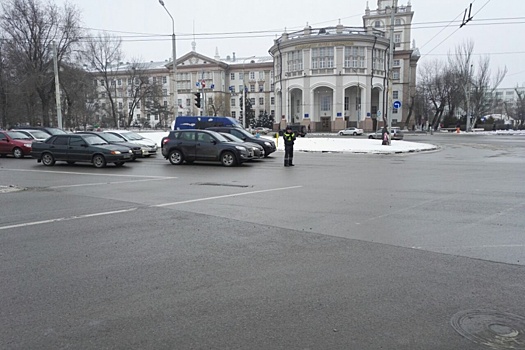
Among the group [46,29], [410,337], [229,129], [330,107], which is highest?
[46,29]

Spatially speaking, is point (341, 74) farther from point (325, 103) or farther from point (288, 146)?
point (288, 146)

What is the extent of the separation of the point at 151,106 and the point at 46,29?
4884cm

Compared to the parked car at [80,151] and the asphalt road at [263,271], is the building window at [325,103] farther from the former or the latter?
the asphalt road at [263,271]

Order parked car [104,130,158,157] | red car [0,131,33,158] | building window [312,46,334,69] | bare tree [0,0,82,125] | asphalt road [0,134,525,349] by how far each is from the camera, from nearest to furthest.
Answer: asphalt road [0,134,525,349] → red car [0,131,33,158] → parked car [104,130,158,157] → bare tree [0,0,82,125] → building window [312,46,334,69]

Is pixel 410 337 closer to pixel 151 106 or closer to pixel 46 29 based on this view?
pixel 46 29

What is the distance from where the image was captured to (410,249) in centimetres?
588

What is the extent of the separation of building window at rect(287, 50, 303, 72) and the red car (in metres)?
60.0

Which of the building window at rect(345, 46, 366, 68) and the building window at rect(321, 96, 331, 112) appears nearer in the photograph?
the building window at rect(345, 46, 366, 68)

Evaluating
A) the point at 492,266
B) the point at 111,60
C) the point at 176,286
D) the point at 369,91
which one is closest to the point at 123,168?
the point at 176,286

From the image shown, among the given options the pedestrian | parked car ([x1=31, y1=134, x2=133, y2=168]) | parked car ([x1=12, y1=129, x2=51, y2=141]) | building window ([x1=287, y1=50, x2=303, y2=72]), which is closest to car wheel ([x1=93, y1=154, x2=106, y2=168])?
parked car ([x1=31, y1=134, x2=133, y2=168])

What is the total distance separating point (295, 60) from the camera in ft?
254

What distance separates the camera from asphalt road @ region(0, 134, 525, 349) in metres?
3.53

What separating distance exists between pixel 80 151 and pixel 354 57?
65.2 meters

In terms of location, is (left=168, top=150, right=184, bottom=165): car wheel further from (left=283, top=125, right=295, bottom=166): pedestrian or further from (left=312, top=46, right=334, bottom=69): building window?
Answer: (left=312, top=46, right=334, bottom=69): building window
